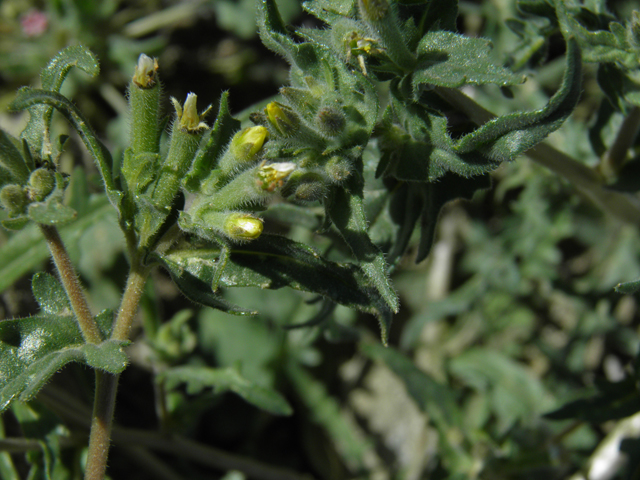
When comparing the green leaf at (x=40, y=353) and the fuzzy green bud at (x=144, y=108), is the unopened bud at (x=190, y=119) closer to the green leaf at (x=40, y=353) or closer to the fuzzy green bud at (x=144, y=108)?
the fuzzy green bud at (x=144, y=108)

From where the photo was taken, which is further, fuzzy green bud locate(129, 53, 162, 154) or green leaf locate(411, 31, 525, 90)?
fuzzy green bud locate(129, 53, 162, 154)

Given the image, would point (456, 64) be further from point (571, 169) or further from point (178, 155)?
point (571, 169)

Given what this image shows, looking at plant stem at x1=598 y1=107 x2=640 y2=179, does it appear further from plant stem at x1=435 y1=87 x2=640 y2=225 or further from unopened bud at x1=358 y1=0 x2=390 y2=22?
unopened bud at x1=358 y1=0 x2=390 y2=22

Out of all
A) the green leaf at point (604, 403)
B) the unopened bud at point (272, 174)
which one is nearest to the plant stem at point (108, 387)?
the unopened bud at point (272, 174)

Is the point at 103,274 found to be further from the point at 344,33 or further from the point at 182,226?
the point at 344,33

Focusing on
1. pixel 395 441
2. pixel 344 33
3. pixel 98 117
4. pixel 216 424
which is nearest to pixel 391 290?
pixel 344 33

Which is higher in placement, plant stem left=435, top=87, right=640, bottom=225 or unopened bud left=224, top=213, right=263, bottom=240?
unopened bud left=224, top=213, right=263, bottom=240

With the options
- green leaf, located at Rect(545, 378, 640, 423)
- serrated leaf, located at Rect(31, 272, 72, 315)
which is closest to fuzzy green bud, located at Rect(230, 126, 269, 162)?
serrated leaf, located at Rect(31, 272, 72, 315)

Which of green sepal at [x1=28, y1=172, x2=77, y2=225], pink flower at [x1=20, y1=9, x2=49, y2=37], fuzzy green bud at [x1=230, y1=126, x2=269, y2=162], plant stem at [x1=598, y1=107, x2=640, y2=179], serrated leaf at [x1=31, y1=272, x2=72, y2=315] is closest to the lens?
green sepal at [x1=28, y1=172, x2=77, y2=225]

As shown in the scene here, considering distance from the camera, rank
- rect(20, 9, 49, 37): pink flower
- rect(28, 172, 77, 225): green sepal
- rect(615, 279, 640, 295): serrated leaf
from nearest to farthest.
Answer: rect(28, 172, 77, 225): green sepal
rect(615, 279, 640, 295): serrated leaf
rect(20, 9, 49, 37): pink flower

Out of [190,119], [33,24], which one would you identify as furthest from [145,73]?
[33,24]
